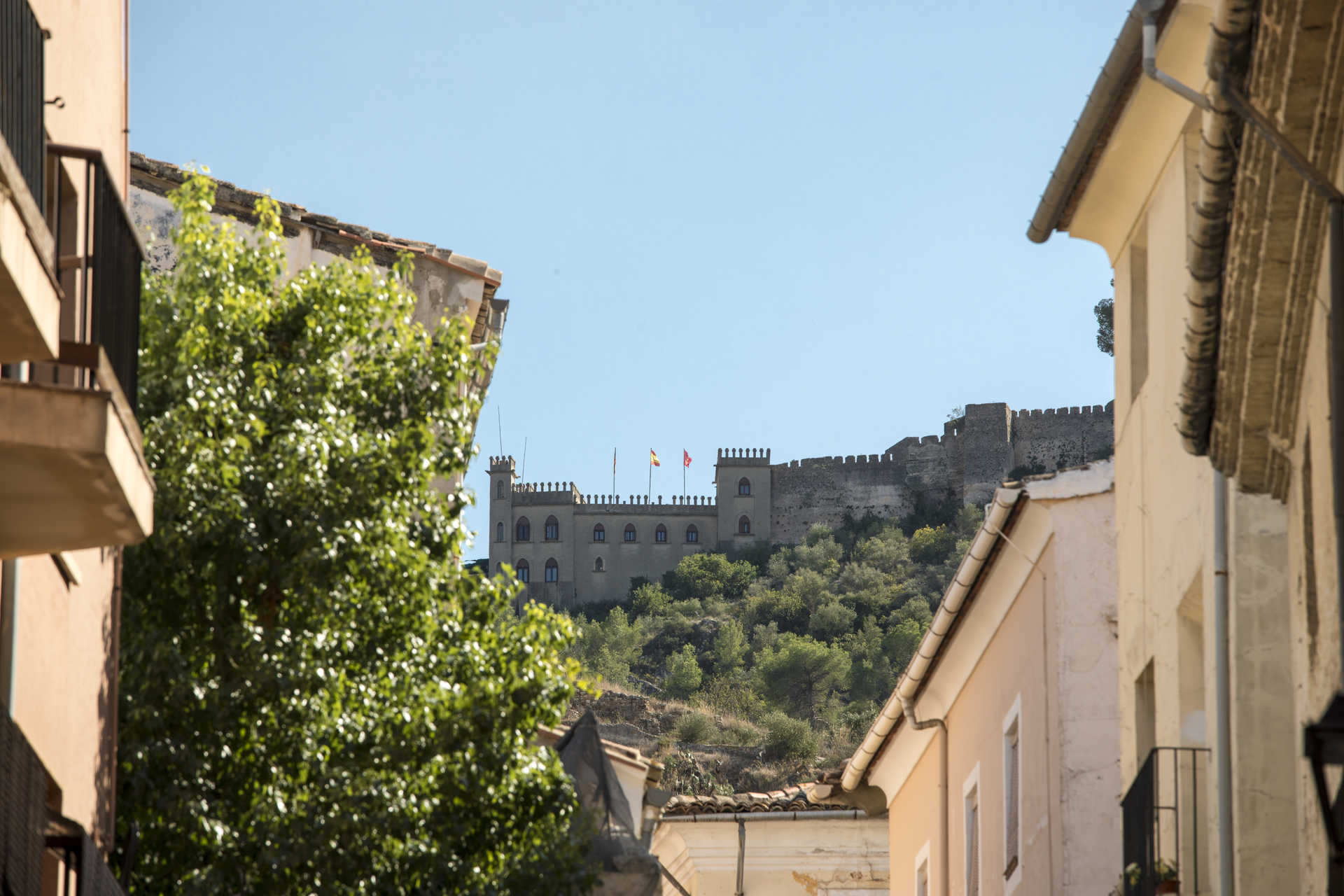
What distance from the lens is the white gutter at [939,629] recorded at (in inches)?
497

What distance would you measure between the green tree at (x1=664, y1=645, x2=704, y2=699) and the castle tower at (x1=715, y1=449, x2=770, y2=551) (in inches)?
903

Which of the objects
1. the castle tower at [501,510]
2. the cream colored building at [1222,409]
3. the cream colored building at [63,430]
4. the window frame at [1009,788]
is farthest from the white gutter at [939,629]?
the castle tower at [501,510]

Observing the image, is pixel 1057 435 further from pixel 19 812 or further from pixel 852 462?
pixel 19 812

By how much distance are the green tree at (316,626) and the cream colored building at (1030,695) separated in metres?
3.15

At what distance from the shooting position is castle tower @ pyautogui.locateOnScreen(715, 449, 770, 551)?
122812mm

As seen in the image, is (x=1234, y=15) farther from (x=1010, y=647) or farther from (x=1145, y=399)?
(x=1010, y=647)

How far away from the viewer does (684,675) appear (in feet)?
316

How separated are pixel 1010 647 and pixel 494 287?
6137mm

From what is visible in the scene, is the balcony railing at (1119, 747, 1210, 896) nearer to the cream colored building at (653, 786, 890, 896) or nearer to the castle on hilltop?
the cream colored building at (653, 786, 890, 896)

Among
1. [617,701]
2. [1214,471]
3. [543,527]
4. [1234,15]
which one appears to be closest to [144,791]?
[1214,471]

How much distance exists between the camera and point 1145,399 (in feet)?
32.9

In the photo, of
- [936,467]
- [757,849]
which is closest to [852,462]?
[936,467]

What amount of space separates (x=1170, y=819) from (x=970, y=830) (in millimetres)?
6713

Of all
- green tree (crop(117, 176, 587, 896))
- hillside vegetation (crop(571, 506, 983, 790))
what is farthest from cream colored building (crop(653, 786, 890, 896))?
hillside vegetation (crop(571, 506, 983, 790))
